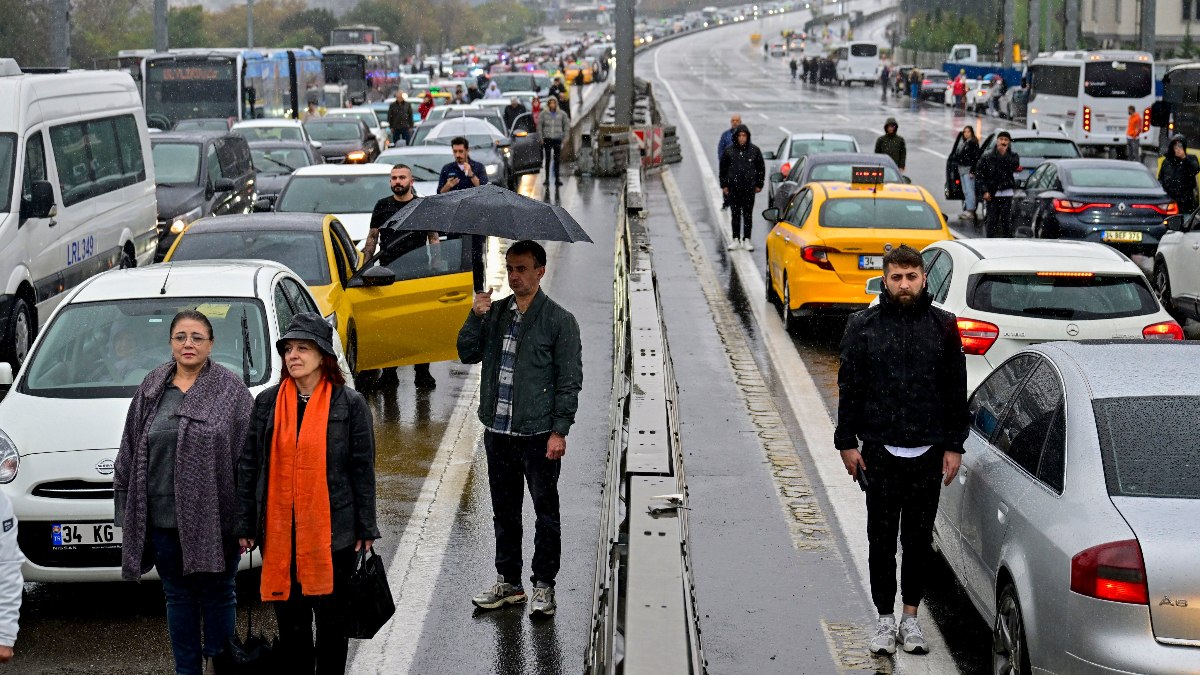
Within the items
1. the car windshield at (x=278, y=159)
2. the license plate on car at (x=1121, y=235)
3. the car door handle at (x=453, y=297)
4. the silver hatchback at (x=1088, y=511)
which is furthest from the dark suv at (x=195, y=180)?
the silver hatchback at (x=1088, y=511)

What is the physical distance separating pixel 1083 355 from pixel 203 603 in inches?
142

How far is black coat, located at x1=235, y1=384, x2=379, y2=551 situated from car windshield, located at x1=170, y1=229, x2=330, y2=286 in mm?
6770

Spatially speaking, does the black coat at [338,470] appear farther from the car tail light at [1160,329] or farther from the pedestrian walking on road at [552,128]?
the pedestrian walking on road at [552,128]

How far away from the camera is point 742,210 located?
23578 millimetres

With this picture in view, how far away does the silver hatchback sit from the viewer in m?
5.76

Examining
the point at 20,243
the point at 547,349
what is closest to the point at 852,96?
the point at 20,243

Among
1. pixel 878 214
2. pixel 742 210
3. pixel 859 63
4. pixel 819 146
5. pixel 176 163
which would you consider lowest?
pixel 859 63

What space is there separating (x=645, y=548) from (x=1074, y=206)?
17.9 metres

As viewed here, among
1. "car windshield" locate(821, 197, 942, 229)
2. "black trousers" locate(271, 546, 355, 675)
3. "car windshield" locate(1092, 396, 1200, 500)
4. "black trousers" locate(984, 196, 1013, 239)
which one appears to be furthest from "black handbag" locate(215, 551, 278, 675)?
"black trousers" locate(984, 196, 1013, 239)

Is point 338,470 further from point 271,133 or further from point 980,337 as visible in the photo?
Result: point 271,133

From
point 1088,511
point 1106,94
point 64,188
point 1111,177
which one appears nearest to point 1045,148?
point 1111,177

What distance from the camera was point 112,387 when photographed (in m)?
8.98

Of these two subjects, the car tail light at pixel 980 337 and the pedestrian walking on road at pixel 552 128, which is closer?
the car tail light at pixel 980 337

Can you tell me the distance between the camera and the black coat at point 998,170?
25250 mm
